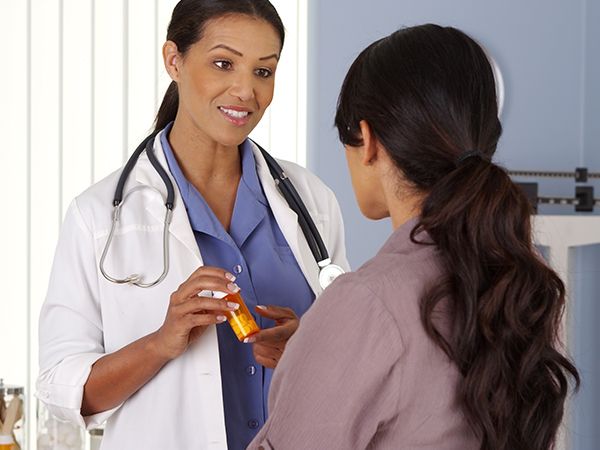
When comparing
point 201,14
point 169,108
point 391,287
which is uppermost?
point 201,14

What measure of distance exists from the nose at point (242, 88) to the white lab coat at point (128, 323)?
184 millimetres

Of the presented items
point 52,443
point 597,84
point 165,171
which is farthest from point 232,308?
point 597,84

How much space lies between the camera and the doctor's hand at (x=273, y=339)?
1.40m

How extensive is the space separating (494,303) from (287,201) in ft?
2.26

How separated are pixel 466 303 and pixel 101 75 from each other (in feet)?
6.92

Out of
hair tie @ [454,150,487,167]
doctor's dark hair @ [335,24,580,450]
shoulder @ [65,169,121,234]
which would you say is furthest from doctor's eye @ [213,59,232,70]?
hair tie @ [454,150,487,167]

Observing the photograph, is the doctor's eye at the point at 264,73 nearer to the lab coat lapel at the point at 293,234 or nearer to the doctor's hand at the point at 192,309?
the lab coat lapel at the point at 293,234

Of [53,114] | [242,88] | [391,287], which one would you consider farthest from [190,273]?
[53,114]

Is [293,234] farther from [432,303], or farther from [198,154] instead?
[432,303]

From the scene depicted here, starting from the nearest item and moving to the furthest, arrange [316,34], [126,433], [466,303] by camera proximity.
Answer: [466,303]
[126,433]
[316,34]

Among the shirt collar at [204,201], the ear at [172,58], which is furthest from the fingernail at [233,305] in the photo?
the ear at [172,58]

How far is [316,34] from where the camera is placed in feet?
10.4

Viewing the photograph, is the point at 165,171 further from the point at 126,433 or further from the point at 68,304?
the point at 126,433

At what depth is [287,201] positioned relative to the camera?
1631 millimetres
